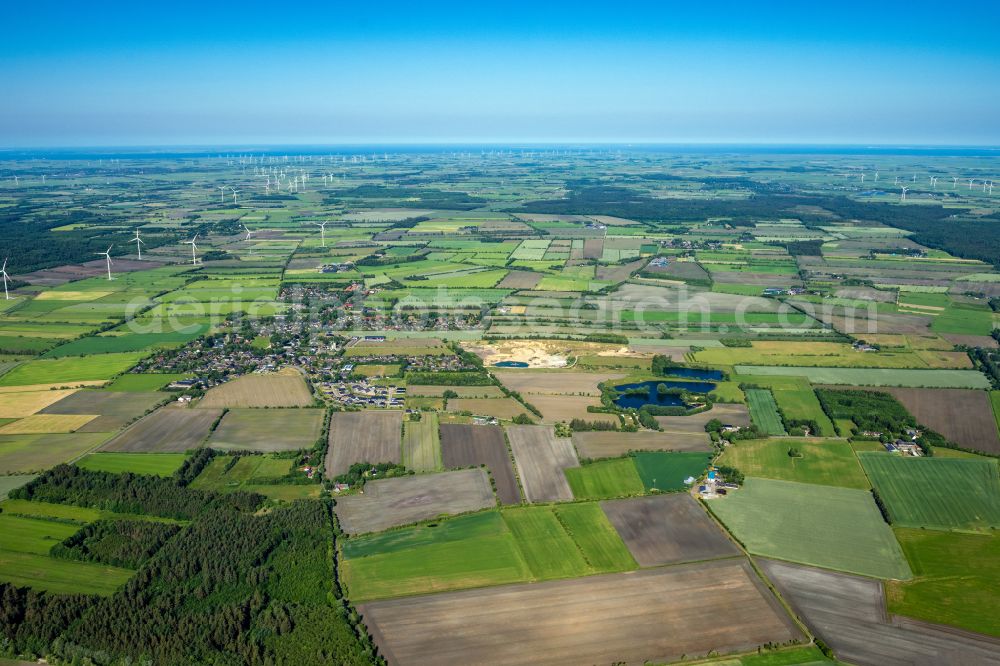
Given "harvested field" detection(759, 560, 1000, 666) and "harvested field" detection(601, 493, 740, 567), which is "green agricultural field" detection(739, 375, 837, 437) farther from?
"harvested field" detection(759, 560, 1000, 666)

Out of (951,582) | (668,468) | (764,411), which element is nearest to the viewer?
(951,582)

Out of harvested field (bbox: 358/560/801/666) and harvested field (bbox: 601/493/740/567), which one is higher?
harvested field (bbox: 601/493/740/567)

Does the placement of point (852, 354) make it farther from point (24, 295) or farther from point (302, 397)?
point (24, 295)

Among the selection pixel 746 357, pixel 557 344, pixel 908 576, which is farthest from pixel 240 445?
pixel 746 357

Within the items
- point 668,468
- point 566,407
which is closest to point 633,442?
point 668,468

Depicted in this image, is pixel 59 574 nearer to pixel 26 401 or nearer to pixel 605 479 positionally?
pixel 26 401

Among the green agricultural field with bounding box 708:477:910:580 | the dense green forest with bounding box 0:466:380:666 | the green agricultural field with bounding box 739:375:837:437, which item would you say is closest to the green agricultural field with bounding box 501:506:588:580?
the green agricultural field with bounding box 708:477:910:580

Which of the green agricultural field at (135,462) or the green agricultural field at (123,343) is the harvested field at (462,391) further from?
the green agricultural field at (123,343)
